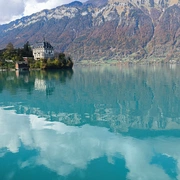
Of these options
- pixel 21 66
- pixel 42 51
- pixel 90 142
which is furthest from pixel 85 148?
pixel 42 51

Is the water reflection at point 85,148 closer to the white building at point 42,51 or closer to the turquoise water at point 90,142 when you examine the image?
the turquoise water at point 90,142

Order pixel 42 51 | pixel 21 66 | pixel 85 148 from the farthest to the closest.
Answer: pixel 42 51, pixel 21 66, pixel 85 148

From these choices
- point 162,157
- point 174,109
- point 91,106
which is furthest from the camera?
point 91,106

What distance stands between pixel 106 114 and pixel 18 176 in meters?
11.3

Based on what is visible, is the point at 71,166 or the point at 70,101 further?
Result: the point at 70,101

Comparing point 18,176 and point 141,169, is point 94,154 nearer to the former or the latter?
point 141,169

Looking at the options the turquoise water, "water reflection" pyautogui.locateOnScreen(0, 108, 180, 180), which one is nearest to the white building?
the turquoise water

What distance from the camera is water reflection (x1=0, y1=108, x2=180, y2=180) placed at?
10.4m

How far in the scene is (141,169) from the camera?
10258mm

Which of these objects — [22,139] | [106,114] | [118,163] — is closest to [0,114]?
[22,139]

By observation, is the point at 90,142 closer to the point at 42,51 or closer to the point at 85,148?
the point at 85,148

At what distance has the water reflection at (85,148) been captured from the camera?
409 inches

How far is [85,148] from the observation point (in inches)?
500

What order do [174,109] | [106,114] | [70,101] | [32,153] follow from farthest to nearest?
[70,101]
[174,109]
[106,114]
[32,153]
